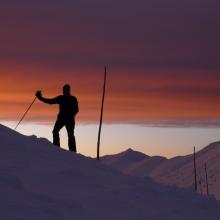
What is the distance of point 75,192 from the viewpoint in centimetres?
1257

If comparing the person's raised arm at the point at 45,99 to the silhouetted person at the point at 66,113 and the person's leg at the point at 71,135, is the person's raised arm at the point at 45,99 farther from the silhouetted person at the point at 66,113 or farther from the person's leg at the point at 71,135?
the person's leg at the point at 71,135

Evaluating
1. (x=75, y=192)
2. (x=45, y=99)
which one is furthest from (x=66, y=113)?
(x=75, y=192)

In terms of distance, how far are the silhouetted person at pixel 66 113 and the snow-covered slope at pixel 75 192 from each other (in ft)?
5.23

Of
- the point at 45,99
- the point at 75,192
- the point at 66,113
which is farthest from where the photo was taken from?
the point at 45,99

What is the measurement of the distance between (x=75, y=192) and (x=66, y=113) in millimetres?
5136

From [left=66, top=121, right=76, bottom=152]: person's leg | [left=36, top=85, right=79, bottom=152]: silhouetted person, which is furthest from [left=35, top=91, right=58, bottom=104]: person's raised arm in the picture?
[left=66, top=121, right=76, bottom=152]: person's leg

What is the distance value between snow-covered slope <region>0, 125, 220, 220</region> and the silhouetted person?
160 centimetres

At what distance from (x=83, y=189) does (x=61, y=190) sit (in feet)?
1.94

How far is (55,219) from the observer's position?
10812mm

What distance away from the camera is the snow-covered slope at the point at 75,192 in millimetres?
11359

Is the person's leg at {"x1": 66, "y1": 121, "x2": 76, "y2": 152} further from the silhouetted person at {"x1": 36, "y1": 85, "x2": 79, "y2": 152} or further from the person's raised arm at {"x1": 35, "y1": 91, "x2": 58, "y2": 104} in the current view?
the person's raised arm at {"x1": 35, "y1": 91, "x2": 58, "y2": 104}

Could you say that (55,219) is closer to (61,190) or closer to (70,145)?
(61,190)

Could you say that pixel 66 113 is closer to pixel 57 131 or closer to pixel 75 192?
pixel 57 131

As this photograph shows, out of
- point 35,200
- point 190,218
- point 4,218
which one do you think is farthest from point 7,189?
point 190,218
